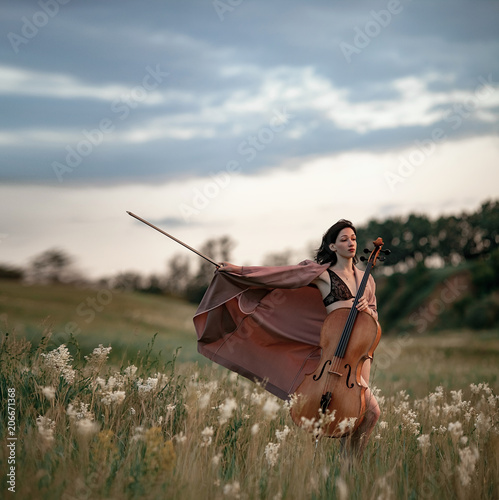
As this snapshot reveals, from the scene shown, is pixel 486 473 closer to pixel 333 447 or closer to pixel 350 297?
pixel 333 447

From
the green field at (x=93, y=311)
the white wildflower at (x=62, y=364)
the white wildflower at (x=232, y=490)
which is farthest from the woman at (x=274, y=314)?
the green field at (x=93, y=311)

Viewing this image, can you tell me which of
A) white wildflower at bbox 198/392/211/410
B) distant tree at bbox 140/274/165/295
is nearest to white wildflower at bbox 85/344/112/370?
white wildflower at bbox 198/392/211/410

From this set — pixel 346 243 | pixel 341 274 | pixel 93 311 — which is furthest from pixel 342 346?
pixel 93 311

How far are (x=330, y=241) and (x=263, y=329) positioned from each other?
4.65 ft

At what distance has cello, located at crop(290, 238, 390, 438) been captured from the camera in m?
5.70

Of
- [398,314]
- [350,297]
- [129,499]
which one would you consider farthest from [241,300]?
[398,314]

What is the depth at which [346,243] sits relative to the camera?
6.58 meters

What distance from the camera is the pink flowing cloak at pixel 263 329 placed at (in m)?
7.07

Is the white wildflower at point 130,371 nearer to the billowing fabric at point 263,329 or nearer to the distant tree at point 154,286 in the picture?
the billowing fabric at point 263,329

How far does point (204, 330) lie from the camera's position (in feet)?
23.5

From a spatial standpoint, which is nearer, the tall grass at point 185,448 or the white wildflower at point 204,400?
the tall grass at point 185,448

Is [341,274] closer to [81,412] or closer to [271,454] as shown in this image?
[271,454]

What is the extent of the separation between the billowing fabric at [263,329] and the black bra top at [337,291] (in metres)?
0.44

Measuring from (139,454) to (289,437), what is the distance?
5.88 ft
